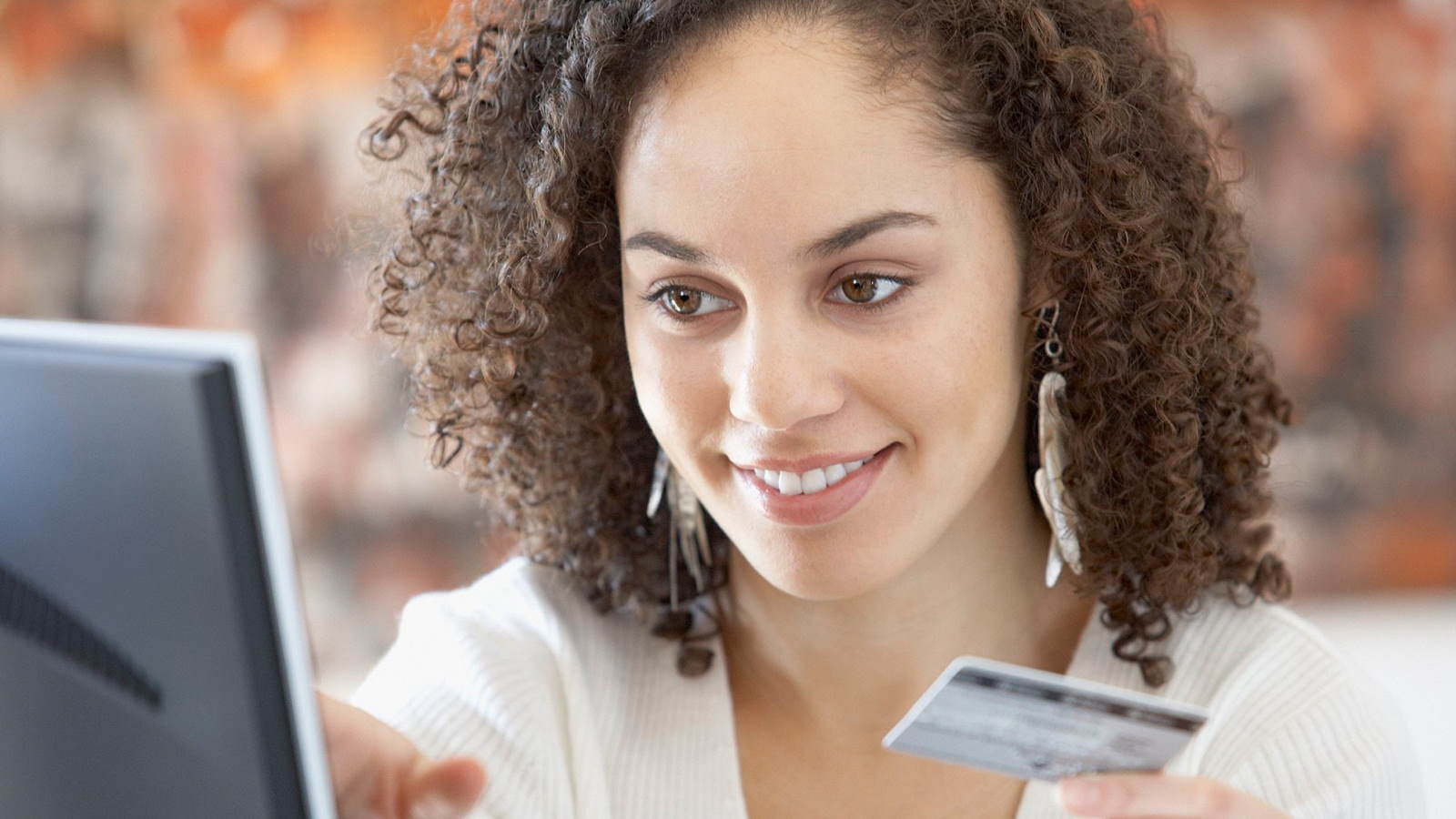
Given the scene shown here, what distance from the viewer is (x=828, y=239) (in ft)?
3.62

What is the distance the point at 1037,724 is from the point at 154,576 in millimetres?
449

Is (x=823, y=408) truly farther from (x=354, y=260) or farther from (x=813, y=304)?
(x=354, y=260)

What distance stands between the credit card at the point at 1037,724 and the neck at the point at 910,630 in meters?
0.54

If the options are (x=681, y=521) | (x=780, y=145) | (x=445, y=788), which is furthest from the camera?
(x=681, y=521)

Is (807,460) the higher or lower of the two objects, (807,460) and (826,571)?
A: the higher

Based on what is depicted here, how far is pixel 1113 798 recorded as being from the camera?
81 cm

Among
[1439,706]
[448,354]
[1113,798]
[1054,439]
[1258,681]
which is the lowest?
[1439,706]

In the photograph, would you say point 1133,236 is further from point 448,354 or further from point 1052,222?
point 448,354

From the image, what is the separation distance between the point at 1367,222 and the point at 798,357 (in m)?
2.23

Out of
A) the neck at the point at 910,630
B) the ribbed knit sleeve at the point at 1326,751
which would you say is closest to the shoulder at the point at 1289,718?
the ribbed knit sleeve at the point at 1326,751

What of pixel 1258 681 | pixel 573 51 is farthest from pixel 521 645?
pixel 1258 681

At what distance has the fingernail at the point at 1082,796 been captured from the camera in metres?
0.80

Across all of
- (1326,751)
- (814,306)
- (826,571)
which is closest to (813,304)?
(814,306)

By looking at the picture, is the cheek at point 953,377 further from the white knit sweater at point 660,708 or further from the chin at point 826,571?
the white knit sweater at point 660,708
